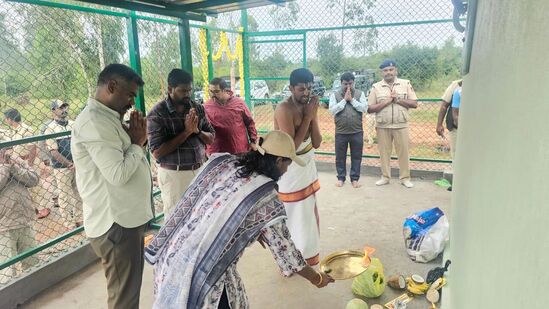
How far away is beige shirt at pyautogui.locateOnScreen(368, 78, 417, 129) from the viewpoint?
5.54 m

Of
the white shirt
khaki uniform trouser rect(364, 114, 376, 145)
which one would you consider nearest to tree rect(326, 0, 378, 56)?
the white shirt

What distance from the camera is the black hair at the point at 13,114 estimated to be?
347cm

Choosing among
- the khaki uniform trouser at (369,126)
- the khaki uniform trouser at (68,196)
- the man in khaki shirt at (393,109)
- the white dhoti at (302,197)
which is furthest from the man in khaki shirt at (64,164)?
the khaki uniform trouser at (369,126)

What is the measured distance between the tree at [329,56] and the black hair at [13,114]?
456 cm

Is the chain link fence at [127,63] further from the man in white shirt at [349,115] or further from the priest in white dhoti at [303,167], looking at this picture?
the priest in white dhoti at [303,167]

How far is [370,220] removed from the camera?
4578 millimetres

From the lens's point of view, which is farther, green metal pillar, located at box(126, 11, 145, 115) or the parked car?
the parked car

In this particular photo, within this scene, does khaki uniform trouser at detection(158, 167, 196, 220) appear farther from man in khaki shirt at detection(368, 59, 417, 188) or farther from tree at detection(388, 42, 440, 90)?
tree at detection(388, 42, 440, 90)

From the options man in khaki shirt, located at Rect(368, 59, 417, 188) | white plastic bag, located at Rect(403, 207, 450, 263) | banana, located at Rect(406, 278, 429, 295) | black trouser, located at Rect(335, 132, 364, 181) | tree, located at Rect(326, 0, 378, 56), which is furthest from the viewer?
tree, located at Rect(326, 0, 378, 56)

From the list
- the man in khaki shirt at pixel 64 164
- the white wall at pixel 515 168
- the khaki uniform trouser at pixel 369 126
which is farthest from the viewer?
the khaki uniform trouser at pixel 369 126

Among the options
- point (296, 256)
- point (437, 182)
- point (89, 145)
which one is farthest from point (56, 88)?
point (437, 182)

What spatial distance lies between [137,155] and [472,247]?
1.82 metres

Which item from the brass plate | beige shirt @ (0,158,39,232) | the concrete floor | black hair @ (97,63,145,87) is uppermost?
black hair @ (97,63,145,87)

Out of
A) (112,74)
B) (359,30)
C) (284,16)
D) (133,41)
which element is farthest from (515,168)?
(284,16)
